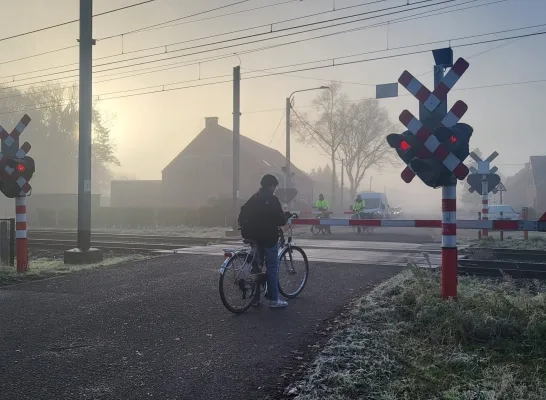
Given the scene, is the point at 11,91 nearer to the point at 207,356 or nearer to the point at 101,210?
the point at 101,210

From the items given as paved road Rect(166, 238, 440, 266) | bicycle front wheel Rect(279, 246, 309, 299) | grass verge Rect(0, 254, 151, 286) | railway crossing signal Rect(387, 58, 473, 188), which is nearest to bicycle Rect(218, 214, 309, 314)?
bicycle front wheel Rect(279, 246, 309, 299)

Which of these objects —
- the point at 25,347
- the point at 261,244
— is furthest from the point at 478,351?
the point at 25,347

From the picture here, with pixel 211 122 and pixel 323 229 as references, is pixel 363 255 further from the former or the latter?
pixel 211 122

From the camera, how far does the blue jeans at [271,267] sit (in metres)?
5.93

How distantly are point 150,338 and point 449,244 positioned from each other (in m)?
3.44

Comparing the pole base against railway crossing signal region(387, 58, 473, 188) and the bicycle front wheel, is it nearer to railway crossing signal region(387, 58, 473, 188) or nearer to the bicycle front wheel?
the bicycle front wheel

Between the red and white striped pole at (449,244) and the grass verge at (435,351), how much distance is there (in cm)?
18

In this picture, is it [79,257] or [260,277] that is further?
[79,257]

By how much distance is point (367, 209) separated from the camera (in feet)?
103

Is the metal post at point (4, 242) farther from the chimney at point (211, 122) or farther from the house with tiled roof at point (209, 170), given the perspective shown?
the chimney at point (211, 122)

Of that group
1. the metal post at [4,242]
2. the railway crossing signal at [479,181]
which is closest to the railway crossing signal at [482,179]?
the railway crossing signal at [479,181]

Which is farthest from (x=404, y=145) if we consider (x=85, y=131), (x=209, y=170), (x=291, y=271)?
(x=209, y=170)

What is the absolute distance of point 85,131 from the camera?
10680mm

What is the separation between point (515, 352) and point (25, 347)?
4.38 metres
